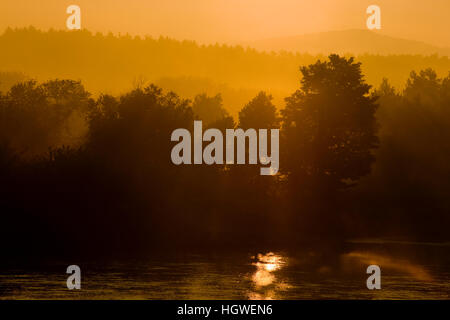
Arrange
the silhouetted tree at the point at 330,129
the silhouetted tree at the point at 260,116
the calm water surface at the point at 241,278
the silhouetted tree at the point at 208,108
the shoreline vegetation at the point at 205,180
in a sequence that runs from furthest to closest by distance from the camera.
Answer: the silhouetted tree at the point at 208,108, the silhouetted tree at the point at 260,116, the silhouetted tree at the point at 330,129, the shoreline vegetation at the point at 205,180, the calm water surface at the point at 241,278

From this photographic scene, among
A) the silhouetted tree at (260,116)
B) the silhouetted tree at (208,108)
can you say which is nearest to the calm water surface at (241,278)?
the silhouetted tree at (260,116)

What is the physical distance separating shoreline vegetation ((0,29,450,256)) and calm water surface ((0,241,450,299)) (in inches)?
365

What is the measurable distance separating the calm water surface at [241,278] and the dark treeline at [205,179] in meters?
10.3

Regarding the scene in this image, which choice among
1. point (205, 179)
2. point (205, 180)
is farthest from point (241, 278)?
point (205, 179)

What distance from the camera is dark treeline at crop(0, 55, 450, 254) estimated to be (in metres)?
66.9

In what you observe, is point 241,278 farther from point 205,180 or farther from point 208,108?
point 208,108

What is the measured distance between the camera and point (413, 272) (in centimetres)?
5181

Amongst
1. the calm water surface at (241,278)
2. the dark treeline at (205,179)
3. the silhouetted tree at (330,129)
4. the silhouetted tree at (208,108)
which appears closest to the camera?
the calm water surface at (241,278)

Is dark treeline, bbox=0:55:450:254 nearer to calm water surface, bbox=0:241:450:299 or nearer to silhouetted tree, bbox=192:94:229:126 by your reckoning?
calm water surface, bbox=0:241:450:299

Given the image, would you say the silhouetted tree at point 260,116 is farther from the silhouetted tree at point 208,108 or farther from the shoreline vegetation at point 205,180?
the silhouetted tree at point 208,108

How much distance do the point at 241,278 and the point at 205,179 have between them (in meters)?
31.2

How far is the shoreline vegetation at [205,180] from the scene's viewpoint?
66.8 meters

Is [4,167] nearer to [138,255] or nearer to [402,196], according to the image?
[138,255]

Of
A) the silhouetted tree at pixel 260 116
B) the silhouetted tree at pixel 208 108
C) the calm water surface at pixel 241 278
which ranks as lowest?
the calm water surface at pixel 241 278
